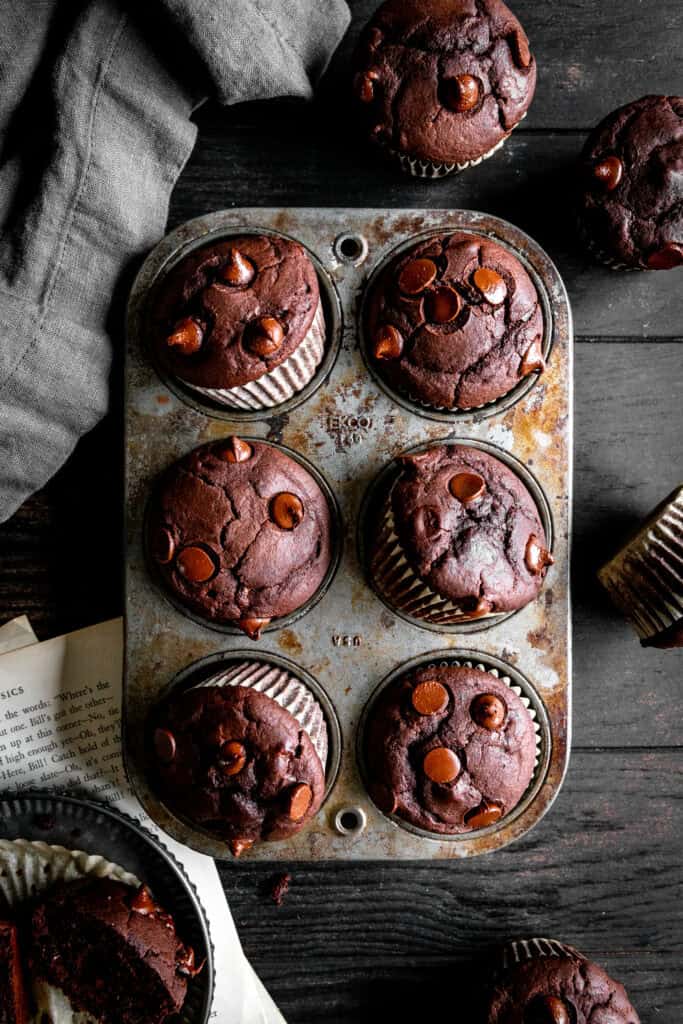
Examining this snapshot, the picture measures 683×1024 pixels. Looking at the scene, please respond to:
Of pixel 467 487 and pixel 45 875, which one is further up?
pixel 467 487

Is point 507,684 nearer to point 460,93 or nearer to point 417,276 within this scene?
point 417,276

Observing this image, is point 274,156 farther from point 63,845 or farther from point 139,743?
point 63,845

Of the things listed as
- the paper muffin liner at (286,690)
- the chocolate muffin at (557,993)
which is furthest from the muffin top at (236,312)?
the chocolate muffin at (557,993)

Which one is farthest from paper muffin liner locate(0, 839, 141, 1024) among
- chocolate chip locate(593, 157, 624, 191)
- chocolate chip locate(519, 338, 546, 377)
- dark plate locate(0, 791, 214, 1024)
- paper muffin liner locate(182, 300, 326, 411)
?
chocolate chip locate(593, 157, 624, 191)

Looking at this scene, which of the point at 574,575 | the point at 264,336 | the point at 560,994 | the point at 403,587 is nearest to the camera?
the point at 264,336

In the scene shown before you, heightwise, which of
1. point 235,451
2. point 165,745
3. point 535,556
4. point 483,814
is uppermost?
point 235,451

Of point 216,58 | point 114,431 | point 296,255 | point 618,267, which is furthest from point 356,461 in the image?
point 216,58

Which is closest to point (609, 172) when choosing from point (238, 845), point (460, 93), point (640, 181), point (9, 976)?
point (640, 181)
